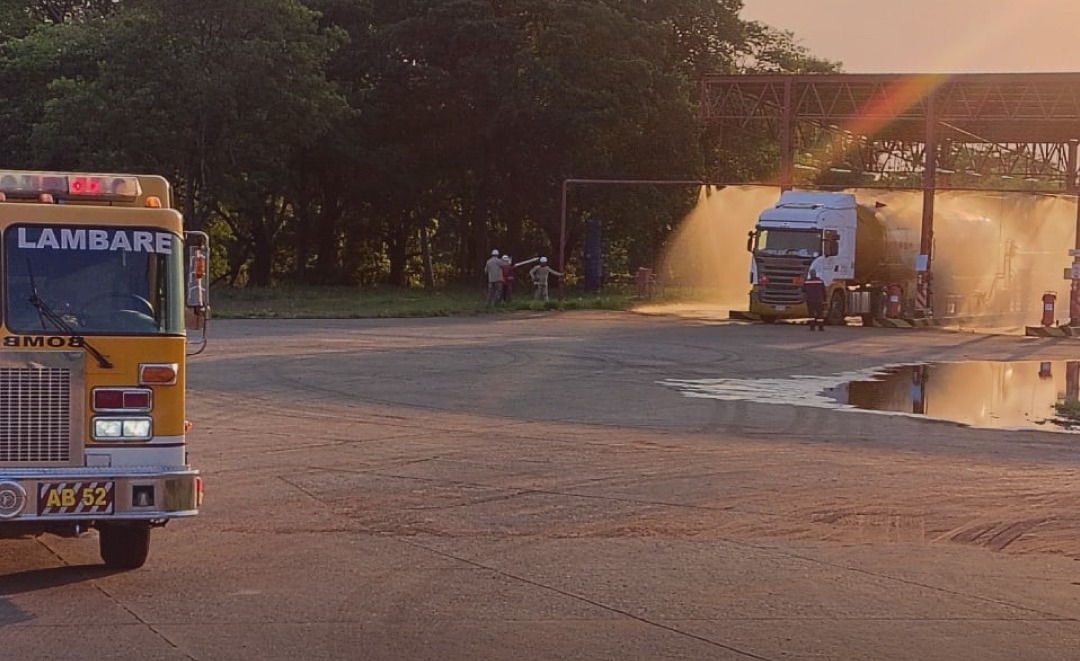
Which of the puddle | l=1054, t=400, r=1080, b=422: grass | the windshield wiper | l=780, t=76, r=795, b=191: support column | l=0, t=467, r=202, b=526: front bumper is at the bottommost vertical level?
the puddle

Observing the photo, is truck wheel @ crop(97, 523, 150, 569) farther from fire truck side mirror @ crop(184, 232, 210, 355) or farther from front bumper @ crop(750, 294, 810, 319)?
front bumper @ crop(750, 294, 810, 319)

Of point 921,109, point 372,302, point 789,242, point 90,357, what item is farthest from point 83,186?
point 921,109

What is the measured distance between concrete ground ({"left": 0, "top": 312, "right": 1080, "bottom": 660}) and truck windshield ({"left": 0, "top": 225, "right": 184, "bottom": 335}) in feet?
5.36

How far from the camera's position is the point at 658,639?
27.3ft

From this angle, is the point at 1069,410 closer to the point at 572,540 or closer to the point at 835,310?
the point at 572,540

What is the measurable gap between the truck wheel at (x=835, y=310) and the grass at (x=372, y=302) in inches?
282

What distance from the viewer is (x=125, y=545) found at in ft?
32.6

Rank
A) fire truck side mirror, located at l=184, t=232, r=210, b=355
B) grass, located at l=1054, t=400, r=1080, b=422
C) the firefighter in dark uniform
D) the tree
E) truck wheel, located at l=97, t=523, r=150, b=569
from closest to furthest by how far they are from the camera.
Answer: fire truck side mirror, located at l=184, t=232, r=210, b=355 < truck wheel, located at l=97, t=523, r=150, b=569 < grass, located at l=1054, t=400, r=1080, b=422 < the firefighter in dark uniform < the tree

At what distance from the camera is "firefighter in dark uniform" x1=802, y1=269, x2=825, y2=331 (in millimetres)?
40031

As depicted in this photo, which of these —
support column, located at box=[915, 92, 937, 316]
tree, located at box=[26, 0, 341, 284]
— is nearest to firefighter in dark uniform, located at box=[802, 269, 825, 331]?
support column, located at box=[915, 92, 937, 316]

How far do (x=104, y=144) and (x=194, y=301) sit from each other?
39.9 metres

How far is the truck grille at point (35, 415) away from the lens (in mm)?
9219

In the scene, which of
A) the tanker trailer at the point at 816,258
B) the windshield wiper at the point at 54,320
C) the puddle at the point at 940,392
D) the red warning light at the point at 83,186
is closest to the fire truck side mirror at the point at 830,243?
the tanker trailer at the point at 816,258

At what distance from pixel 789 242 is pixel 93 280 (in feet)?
114
